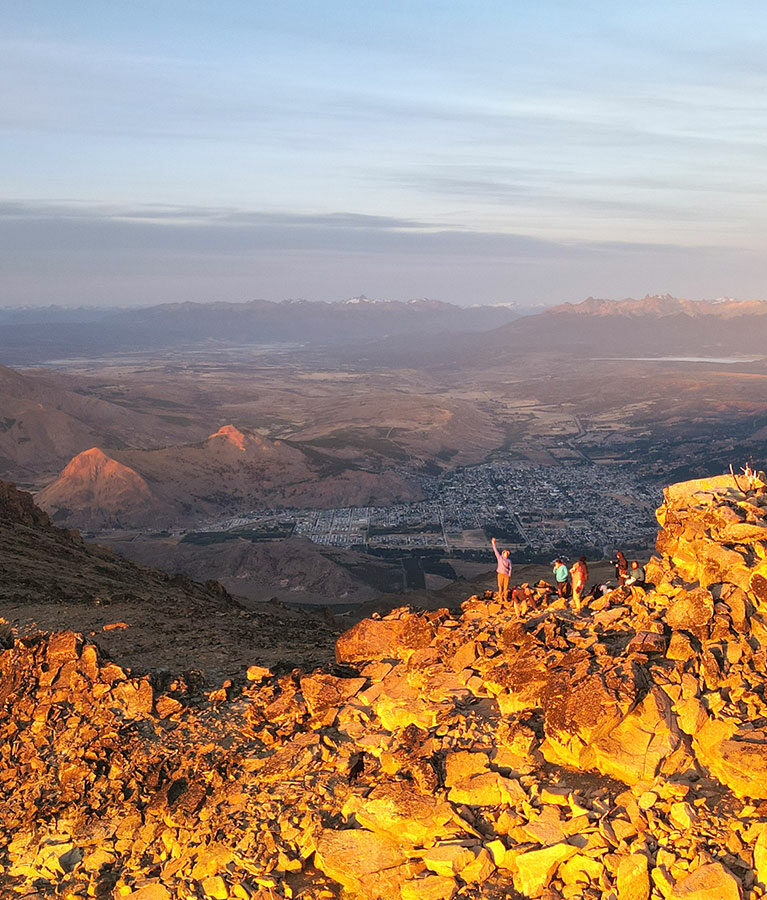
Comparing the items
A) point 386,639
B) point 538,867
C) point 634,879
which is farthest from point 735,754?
point 386,639

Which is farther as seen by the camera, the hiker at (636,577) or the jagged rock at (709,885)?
the hiker at (636,577)

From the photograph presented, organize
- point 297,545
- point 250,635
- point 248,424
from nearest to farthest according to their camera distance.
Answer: point 250,635
point 297,545
point 248,424

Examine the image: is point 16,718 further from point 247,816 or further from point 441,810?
point 441,810

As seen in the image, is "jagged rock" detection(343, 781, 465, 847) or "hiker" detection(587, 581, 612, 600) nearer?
"jagged rock" detection(343, 781, 465, 847)

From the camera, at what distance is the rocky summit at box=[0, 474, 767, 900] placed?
264 inches

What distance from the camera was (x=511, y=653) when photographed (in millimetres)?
9688

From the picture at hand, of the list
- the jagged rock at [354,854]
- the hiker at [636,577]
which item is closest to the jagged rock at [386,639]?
the hiker at [636,577]

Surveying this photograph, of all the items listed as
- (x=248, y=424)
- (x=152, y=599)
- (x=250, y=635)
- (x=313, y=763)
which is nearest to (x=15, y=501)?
(x=152, y=599)

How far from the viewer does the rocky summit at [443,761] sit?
6.71 meters

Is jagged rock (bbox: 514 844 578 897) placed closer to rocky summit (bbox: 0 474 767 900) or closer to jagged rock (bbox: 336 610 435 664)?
rocky summit (bbox: 0 474 767 900)

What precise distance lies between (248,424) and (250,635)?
406 feet

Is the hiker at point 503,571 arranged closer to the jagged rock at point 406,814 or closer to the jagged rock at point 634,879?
the jagged rock at point 406,814

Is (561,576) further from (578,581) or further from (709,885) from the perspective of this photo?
(709,885)

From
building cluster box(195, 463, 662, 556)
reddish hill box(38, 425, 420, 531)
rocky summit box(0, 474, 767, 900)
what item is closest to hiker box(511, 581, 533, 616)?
rocky summit box(0, 474, 767, 900)
